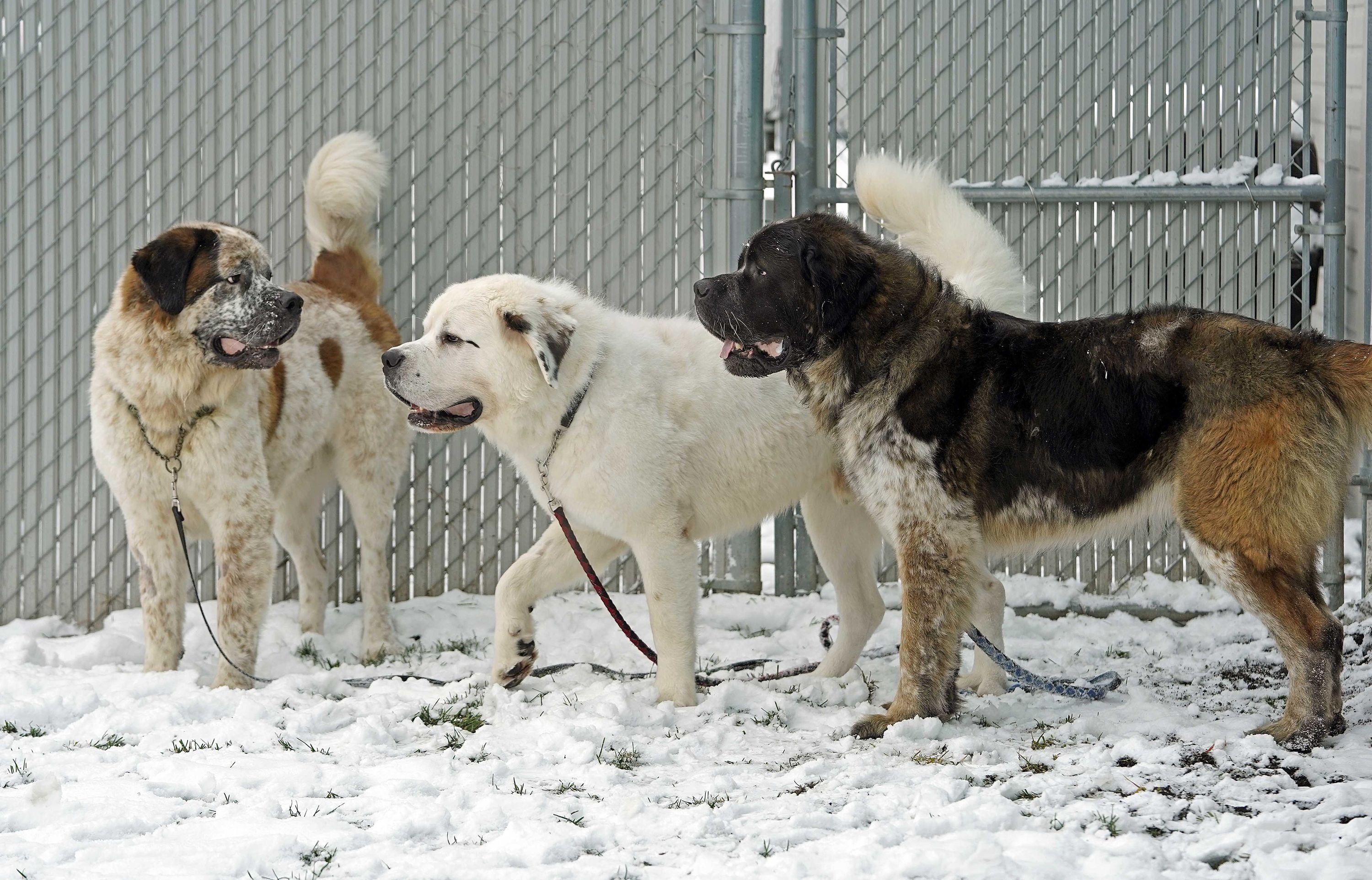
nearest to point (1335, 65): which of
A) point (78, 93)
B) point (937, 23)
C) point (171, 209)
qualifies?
point (937, 23)

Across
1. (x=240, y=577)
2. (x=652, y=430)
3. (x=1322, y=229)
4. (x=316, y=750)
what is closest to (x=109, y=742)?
(x=316, y=750)

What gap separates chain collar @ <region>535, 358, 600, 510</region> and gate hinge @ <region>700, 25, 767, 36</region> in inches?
92.4

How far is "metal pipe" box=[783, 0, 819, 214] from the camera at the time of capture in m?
5.97

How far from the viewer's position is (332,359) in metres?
5.54

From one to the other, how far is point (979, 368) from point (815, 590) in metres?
2.54

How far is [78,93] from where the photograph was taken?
606cm

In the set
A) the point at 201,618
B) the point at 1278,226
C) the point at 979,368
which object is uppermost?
the point at 1278,226

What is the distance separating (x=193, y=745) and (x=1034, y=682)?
8.99 feet

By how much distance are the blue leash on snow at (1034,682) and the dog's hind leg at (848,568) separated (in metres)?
0.48

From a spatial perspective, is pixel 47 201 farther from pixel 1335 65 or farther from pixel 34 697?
pixel 1335 65

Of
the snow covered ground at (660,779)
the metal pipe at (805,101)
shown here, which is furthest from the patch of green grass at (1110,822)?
the metal pipe at (805,101)

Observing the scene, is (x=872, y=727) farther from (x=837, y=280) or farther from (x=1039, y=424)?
(x=837, y=280)

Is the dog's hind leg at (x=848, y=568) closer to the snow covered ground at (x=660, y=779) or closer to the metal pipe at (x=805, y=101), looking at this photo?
the snow covered ground at (x=660, y=779)

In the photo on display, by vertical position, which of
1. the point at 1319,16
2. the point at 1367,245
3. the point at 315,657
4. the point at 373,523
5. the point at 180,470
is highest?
the point at 1319,16
